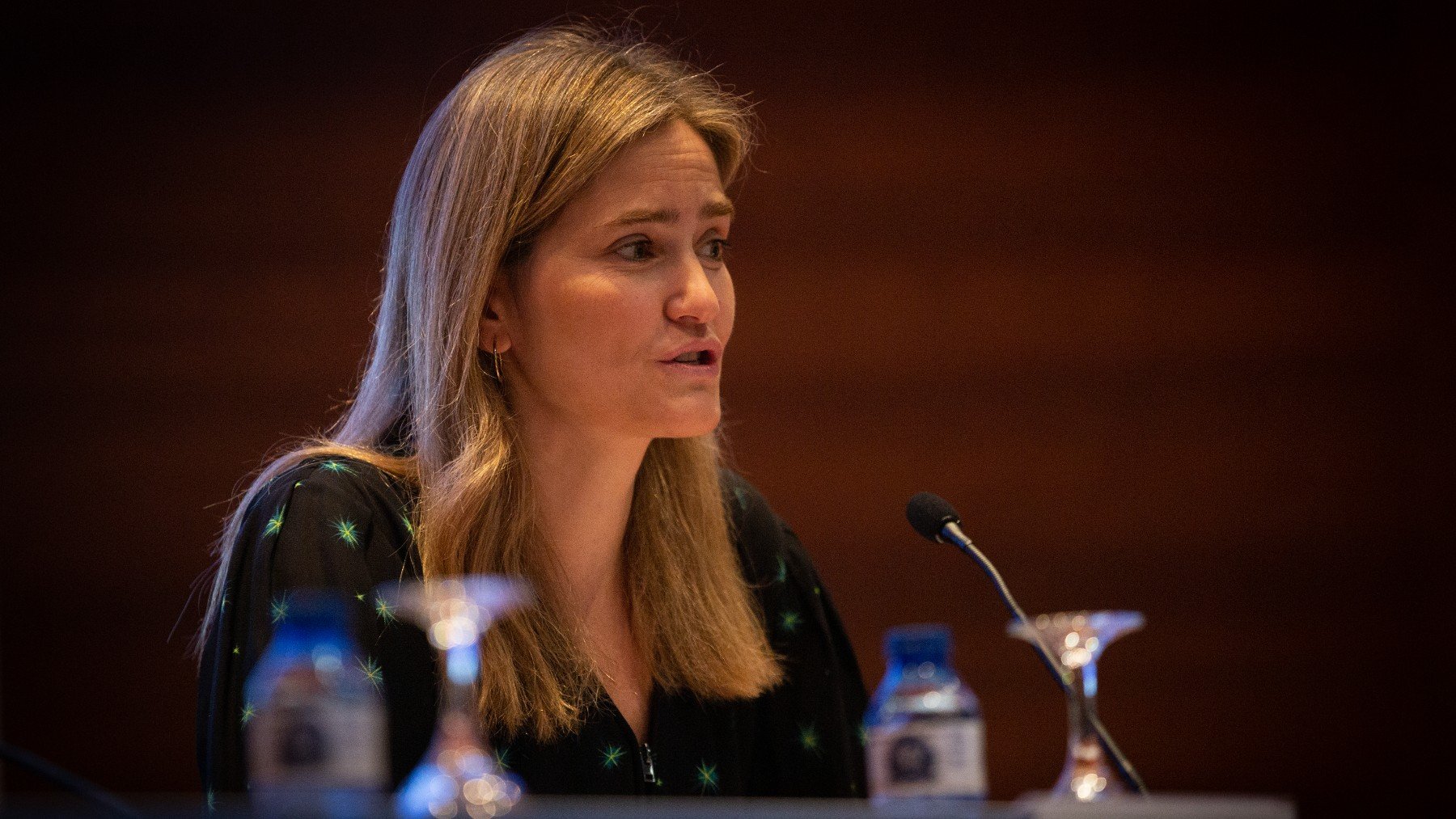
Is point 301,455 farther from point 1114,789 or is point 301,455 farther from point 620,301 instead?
point 1114,789

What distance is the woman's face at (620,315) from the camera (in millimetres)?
1871

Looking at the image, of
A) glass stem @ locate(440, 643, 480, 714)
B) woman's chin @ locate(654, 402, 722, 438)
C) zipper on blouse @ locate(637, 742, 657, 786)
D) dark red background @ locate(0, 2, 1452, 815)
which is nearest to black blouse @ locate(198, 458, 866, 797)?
zipper on blouse @ locate(637, 742, 657, 786)

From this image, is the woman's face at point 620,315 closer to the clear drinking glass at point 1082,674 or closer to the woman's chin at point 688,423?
the woman's chin at point 688,423

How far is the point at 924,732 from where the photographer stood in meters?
1.02

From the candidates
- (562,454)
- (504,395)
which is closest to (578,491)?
(562,454)

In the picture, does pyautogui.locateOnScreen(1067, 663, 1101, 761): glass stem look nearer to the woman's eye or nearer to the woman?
the woman

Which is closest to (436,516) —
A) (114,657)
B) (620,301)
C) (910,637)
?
(620,301)

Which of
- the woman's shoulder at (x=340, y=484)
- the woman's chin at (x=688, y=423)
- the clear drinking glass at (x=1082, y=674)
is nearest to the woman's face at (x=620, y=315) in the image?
the woman's chin at (x=688, y=423)

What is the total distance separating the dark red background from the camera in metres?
3.32

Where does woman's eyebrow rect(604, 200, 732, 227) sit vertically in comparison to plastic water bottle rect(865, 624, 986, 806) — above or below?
above

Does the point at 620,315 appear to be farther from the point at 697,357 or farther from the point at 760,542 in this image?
the point at 760,542

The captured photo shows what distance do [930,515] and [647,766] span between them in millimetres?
536

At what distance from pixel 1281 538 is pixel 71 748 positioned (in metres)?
2.81

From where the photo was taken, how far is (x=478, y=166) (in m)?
1.88
